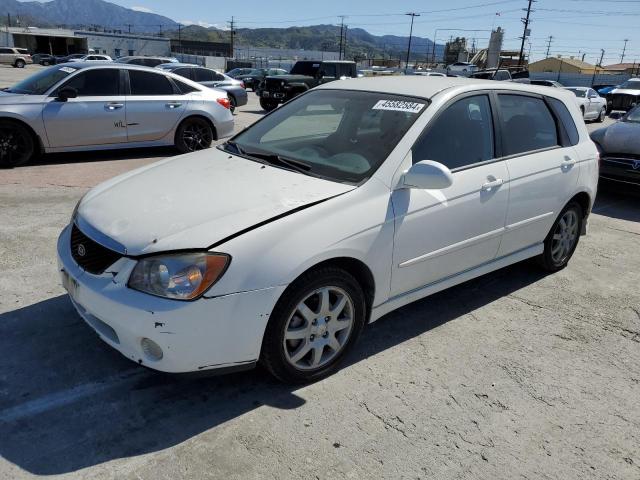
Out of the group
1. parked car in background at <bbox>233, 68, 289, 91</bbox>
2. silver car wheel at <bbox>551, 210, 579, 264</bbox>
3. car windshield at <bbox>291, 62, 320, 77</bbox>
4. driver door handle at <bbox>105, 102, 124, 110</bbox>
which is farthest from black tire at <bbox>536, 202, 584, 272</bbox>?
parked car in background at <bbox>233, 68, 289, 91</bbox>

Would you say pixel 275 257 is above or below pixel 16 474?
above

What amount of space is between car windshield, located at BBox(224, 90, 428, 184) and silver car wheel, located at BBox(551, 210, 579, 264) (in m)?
2.02

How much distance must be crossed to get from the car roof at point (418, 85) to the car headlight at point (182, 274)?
1.92m

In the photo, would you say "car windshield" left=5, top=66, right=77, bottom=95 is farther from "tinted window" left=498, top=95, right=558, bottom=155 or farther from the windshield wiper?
"tinted window" left=498, top=95, right=558, bottom=155

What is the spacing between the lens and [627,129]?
7680 mm

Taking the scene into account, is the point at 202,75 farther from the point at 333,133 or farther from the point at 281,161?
the point at 281,161

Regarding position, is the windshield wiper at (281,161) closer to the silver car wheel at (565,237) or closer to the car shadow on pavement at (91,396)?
the car shadow on pavement at (91,396)

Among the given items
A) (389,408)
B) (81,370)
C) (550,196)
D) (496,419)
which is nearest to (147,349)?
(81,370)

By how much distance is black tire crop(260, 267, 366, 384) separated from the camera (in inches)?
105

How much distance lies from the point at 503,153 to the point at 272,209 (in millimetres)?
1997

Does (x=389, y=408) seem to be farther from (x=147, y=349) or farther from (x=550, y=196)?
(x=550, y=196)

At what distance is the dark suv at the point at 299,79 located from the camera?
18516mm

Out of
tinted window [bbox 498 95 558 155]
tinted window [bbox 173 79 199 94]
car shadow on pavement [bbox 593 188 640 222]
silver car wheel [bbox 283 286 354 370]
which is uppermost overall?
tinted window [bbox 498 95 558 155]

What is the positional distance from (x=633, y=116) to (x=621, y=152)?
1.16 metres
